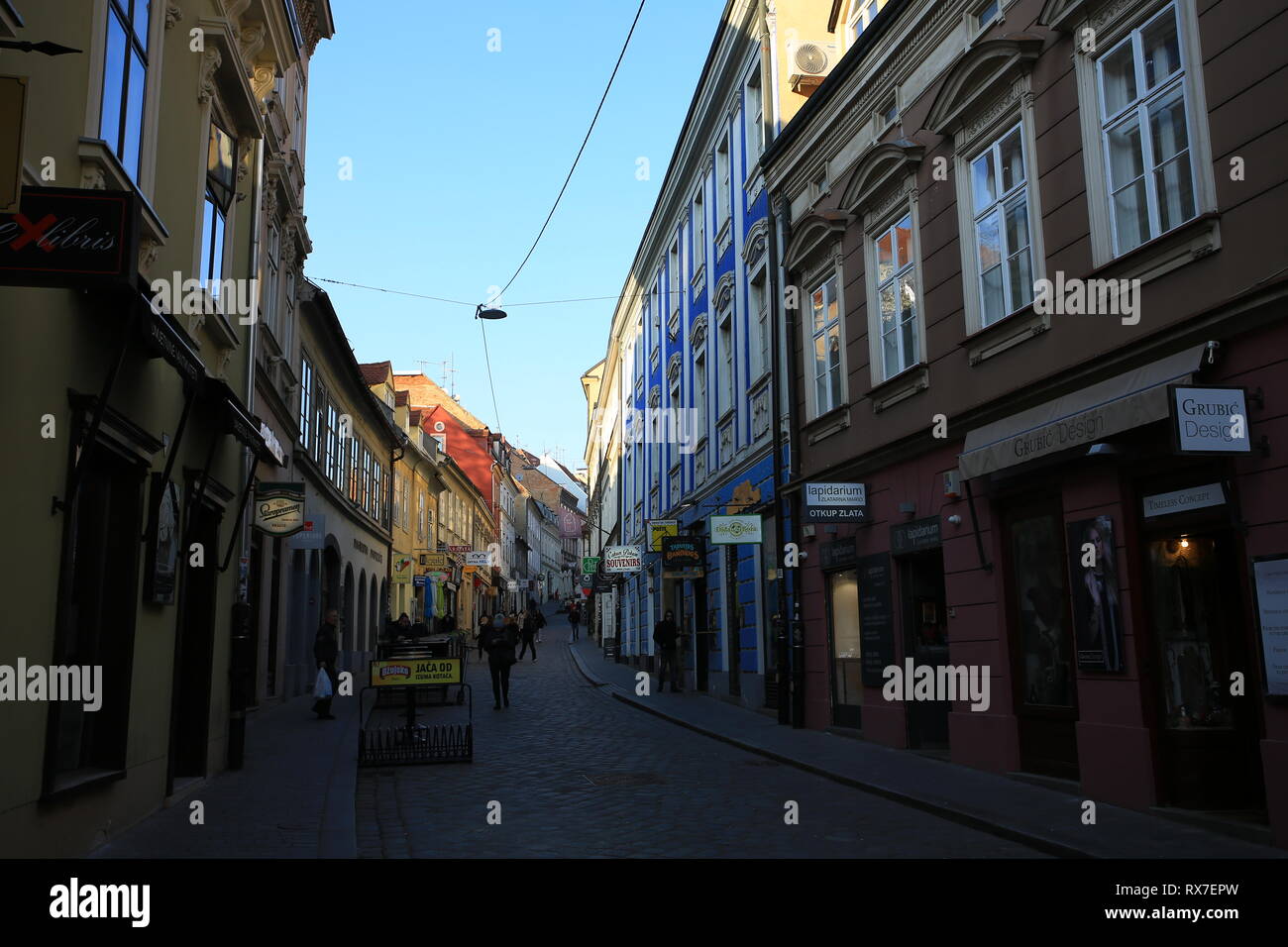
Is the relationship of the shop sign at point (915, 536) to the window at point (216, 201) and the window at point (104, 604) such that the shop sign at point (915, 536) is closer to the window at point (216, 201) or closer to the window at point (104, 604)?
the window at point (216, 201)

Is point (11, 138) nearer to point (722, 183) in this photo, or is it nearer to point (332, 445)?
point (722, 183)

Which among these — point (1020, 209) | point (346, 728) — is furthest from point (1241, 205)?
point (346, 728)

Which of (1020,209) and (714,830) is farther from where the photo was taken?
(1020,209)

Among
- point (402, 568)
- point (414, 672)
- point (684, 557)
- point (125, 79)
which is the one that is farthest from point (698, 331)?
point (125, 79)

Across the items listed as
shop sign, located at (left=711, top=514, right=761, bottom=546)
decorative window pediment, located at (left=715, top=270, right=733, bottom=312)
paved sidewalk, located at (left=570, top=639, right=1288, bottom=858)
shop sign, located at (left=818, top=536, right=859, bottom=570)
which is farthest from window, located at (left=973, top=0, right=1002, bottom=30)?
decorative window pediment, located at (left=715, top=270, right=733, bottom=312)

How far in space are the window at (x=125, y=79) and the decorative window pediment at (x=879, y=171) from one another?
28.0 ft

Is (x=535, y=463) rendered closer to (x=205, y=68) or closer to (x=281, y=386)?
(x=281, y=386)

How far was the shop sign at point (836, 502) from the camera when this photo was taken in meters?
14.5

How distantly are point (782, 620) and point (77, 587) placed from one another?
11.1m

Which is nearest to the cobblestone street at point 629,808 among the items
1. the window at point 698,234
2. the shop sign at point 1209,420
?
the shop sign at point 1209,420

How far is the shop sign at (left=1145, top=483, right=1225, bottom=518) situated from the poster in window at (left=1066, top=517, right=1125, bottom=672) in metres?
0.47

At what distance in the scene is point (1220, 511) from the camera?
8.38 m

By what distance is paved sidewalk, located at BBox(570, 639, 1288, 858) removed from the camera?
24.8ft

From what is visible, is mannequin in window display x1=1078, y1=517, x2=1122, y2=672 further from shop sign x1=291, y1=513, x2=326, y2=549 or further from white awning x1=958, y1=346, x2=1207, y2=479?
shop sign x1=291, y1=513, x2=326, y2=549
